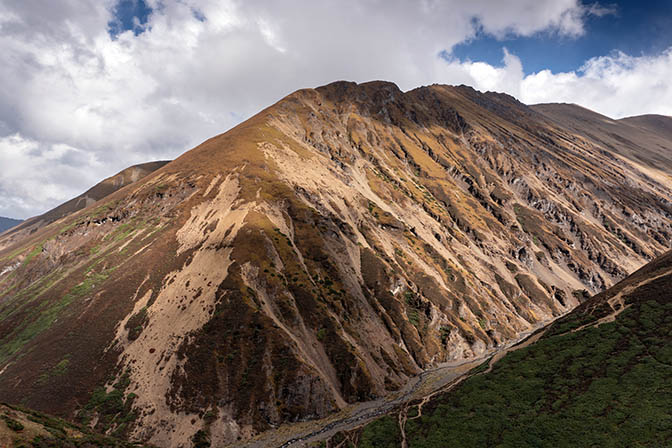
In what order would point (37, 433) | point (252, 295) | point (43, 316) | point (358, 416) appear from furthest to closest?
1. point (43, 316)
2. point (252, 295)
3. point (358, 416)
4. point (37, 433)

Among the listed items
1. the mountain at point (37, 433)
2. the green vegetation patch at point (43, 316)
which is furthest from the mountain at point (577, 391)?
the green vegetation patch at point (43, 316)

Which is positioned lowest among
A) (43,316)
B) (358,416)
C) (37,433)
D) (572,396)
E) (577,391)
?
(358,416)

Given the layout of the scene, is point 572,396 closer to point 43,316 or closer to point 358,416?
point 358,416

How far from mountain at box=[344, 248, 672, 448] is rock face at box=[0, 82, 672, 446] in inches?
1199

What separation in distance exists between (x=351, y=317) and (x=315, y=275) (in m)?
16.1

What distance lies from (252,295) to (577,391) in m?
64.5

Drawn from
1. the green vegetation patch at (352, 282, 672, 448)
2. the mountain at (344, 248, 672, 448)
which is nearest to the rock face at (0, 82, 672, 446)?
the mountain at (344, 248, 672, 448)

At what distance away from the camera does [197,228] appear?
332 feet

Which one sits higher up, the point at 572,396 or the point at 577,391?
the point at 577,391

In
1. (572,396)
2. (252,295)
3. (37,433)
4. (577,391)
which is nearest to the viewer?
(37,433)

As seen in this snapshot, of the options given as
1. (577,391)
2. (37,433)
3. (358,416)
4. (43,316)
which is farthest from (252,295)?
(577,391)

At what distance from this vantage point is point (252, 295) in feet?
254

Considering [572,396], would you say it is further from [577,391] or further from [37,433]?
[37,433]

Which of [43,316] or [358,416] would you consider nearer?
[358,416]
